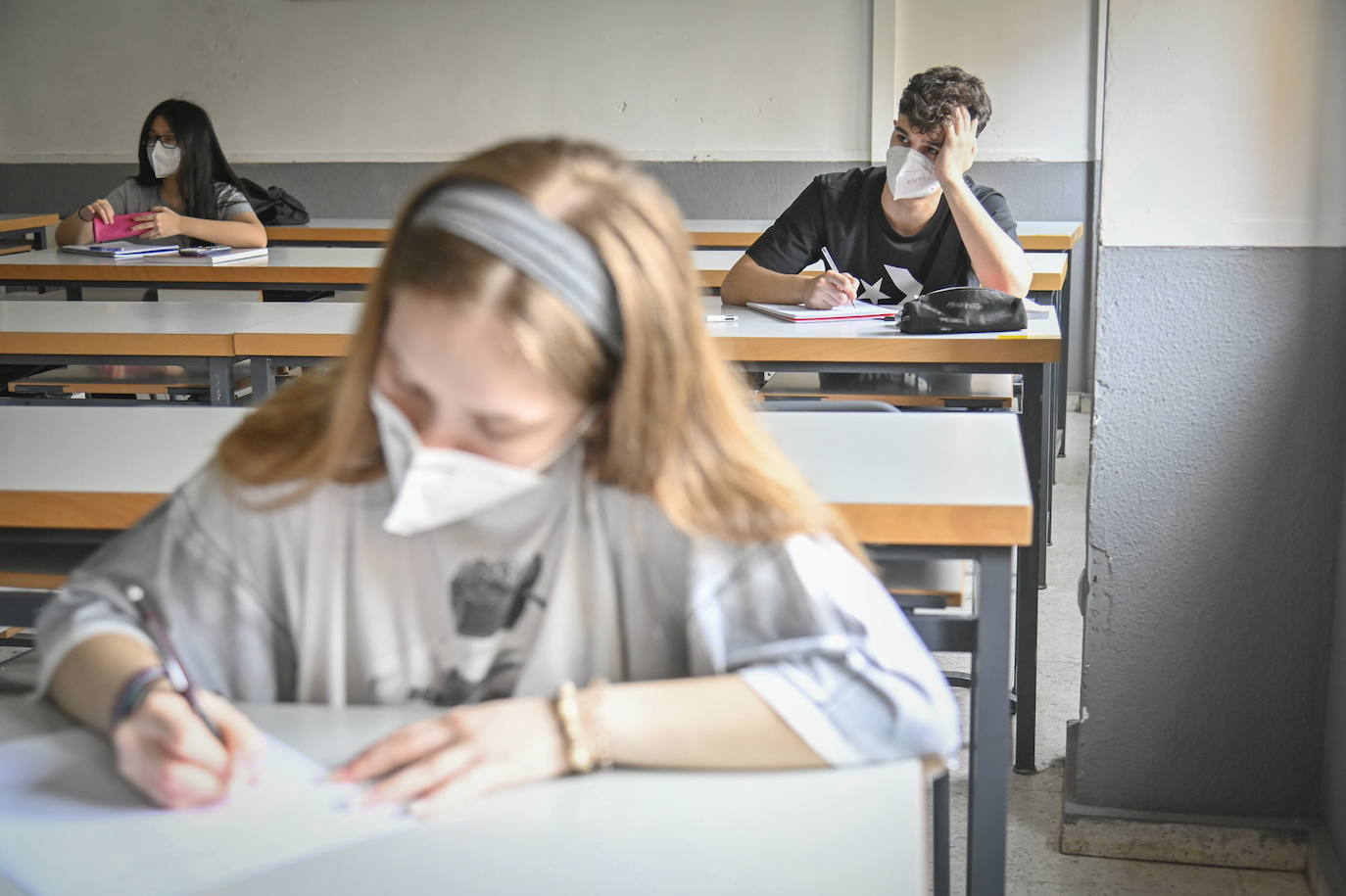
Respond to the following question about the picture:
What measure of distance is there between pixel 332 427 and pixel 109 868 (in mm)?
340

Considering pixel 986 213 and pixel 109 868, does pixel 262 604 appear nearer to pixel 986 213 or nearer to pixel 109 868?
pixel 109 868

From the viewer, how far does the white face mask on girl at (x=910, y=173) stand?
290cm

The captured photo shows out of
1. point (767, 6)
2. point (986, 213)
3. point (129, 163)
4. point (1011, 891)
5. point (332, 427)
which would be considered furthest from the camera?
point (129, 163)

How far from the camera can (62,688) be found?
3.23ft

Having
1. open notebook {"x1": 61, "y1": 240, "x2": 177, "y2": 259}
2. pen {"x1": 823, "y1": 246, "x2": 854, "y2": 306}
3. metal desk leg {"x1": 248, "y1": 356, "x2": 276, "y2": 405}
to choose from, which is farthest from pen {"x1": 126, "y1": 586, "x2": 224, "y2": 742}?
open notebook {"x1": 61, "y1": 240, "x2": 177, "y2": 259}

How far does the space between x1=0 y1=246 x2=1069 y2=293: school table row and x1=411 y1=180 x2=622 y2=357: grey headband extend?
2569 millimetres

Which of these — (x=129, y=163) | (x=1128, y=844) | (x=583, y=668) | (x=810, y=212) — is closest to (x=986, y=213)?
(x=810, y=212)

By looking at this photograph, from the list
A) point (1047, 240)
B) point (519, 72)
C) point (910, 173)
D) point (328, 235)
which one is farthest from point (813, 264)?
point (519, 72)

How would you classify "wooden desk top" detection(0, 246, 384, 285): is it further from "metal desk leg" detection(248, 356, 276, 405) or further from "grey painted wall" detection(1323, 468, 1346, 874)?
"grey painted wall" detection(1323, 468, 1346, 874)

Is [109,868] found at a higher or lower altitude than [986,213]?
lower

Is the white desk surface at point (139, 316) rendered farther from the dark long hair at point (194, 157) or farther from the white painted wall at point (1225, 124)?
the white painted wall at point (1225, 124)

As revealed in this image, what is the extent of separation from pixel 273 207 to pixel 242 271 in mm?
1575

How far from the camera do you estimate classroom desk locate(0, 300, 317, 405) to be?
259 centimetres

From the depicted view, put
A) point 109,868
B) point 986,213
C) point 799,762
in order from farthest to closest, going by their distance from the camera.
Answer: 1. point 986,213
2. point 799,762
3. point 109,868
